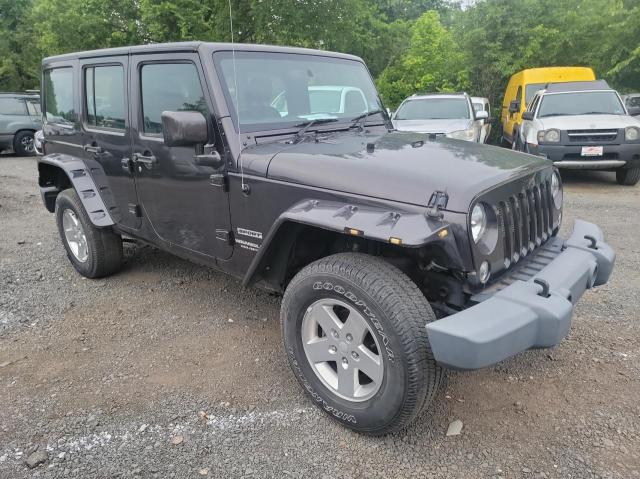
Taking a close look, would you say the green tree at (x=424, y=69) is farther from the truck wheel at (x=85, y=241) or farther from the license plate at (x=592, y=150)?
the truck wheel at (x=85, y=241)

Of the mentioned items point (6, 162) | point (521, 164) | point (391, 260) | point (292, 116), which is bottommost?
point (6, 162)

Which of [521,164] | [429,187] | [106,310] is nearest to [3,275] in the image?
[106,310]

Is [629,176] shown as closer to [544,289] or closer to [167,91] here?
[544,289]

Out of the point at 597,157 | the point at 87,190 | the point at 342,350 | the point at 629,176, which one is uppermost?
the point at 87,190

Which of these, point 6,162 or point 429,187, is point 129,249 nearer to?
point 429,187

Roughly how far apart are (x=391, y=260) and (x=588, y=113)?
8047 mm

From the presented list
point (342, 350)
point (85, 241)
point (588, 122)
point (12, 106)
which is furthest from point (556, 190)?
point (12, 106)

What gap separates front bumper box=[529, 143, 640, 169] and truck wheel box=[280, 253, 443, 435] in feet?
23.3

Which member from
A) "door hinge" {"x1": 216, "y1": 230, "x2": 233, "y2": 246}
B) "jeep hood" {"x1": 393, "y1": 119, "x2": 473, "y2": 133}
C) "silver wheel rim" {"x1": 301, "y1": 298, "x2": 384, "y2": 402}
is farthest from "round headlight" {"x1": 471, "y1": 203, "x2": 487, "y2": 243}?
"jeep hood" {"x1": 393, "y1": 119, "x2": 473, "y2": 133}

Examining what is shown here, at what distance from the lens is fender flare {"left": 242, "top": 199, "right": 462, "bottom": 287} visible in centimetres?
217

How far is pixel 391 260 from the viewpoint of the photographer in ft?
8.83

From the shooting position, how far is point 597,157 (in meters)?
8.28

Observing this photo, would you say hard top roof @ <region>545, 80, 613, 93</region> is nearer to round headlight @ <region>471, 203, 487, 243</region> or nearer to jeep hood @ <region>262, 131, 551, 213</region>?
jeep hood @ <region>262, 131, 551, 213</region>

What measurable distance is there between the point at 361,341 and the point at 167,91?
6.98ft
